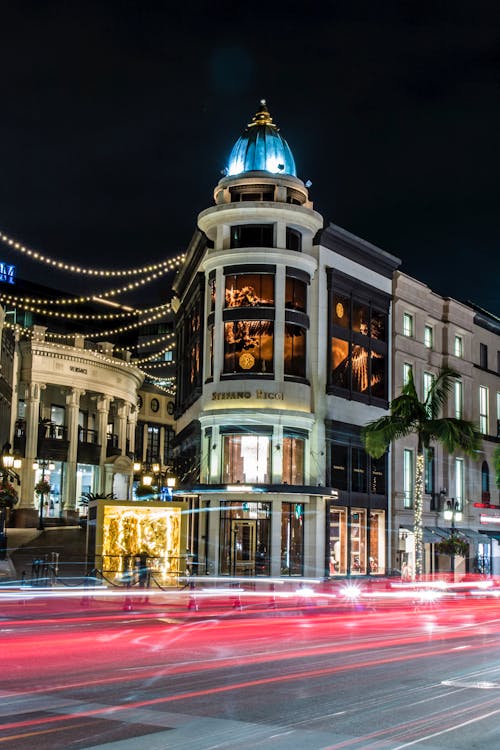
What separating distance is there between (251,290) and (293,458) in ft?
27.9

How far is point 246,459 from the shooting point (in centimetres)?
4528

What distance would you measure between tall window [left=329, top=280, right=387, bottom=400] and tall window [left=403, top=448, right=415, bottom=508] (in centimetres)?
412

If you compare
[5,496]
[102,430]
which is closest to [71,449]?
[102,430]

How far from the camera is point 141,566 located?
1377 inches

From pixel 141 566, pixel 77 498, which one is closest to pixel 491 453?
pixel 77 498

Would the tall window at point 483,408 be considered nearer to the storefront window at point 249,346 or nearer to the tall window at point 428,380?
the tall window at point 428,380

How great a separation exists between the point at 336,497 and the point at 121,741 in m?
37.0

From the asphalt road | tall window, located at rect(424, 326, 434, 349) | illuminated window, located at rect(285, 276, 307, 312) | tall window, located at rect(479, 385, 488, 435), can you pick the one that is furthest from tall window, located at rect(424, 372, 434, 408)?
the asphalt road

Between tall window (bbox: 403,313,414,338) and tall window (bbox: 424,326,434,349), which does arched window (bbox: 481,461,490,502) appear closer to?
tall window (bbox: 424,326,434,349)

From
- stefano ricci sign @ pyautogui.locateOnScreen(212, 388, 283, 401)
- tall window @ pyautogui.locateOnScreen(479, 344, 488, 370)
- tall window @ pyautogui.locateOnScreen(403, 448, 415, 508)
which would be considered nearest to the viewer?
stefano ricci sign @ pyautogui.locateOnScreen(212, 388, 283, 401)

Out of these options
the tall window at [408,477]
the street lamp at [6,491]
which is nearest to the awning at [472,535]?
the tall window at [408,477]

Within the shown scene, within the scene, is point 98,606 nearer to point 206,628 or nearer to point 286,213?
point 206,628

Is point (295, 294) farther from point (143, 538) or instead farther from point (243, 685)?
point (243, 685)

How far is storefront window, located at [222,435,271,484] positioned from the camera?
44938 mm
